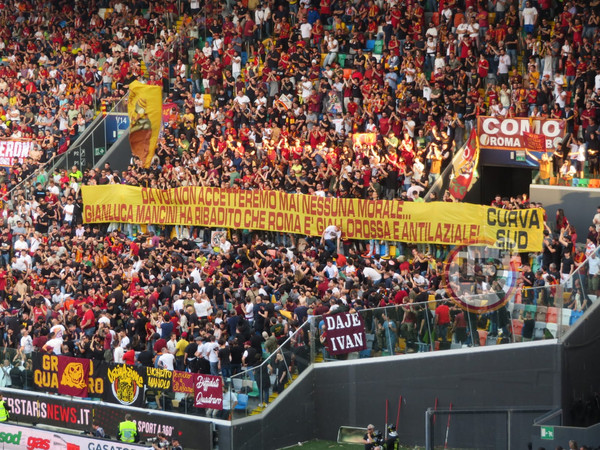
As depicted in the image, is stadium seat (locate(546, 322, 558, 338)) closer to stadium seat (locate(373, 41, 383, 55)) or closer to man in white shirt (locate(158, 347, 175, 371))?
man in white shirt (locate(158, 347, 175, 371))

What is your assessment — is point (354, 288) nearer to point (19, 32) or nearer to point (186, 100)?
point (186, 100)

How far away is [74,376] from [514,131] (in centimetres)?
1238

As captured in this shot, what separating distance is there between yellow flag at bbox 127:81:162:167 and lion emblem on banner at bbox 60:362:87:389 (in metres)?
9.63

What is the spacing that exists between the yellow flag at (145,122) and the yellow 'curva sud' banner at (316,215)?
1.55 metres

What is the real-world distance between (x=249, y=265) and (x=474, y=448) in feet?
26.9

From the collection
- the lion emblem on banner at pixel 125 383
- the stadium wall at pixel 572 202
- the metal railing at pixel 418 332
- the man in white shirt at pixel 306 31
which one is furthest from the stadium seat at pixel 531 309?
the man in white shirt at pixel 306 31

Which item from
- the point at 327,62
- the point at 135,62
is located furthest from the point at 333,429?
the point at 135,62

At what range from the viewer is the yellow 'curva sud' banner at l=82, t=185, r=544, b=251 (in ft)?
91.2

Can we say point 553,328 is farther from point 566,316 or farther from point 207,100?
point 207,100

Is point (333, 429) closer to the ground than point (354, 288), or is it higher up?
closer to the ground

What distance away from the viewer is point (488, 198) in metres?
32.5

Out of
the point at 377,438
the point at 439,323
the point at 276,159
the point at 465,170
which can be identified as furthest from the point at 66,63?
the point at 377,438

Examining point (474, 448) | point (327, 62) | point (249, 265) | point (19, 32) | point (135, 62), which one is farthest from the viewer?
point (19, 32)

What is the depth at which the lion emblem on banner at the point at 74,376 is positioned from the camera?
2675 centimetres
